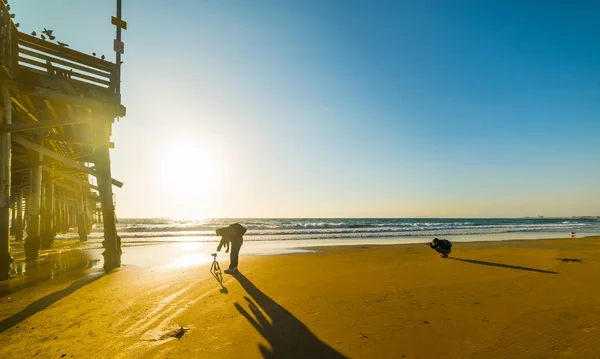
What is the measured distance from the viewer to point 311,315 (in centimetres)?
598

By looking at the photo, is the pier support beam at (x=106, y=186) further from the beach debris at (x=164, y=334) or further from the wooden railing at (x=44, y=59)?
the beach debris at (x=164, y=334)

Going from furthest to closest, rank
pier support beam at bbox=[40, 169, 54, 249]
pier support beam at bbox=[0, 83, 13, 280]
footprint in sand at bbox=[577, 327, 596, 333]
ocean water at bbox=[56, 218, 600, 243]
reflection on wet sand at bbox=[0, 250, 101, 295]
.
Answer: ocean water at bbox=[56, 218, 600, 243]
pier support beam at bbox=[40, 169, 54, 249]
reflection on wet sand at bbox=[0, 250, 101, 295]
pier support beam at bbox=[0, 83, 13, 280]
footprint in sand at bbox=[577, 327, 596, 333]

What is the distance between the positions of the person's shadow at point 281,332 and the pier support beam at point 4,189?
739 cm

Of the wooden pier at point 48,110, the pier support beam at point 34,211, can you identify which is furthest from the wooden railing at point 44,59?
the pier support beam at point 34,211

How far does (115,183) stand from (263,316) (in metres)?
10.4

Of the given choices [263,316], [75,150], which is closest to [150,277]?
[263,316]

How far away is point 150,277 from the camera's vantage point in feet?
32.6

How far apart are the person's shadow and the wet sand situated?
0.7 inches

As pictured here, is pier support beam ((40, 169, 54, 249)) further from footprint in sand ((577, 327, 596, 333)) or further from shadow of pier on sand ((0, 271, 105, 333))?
footprint in sand ((577, 327, 596, 333))

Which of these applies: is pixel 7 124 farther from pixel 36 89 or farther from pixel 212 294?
pixel 212 294

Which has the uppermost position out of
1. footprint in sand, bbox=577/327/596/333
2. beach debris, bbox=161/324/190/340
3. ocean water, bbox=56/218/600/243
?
beach debris, bbox=161/324/190/340

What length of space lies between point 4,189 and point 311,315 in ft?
30.9

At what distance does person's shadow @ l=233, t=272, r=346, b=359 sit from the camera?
4.32 meters

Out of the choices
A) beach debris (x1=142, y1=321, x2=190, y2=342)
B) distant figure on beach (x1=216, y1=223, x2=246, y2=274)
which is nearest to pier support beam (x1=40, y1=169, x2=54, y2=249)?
distant figure on beach (x1=216, y1=223, x2=246, y2=274)
